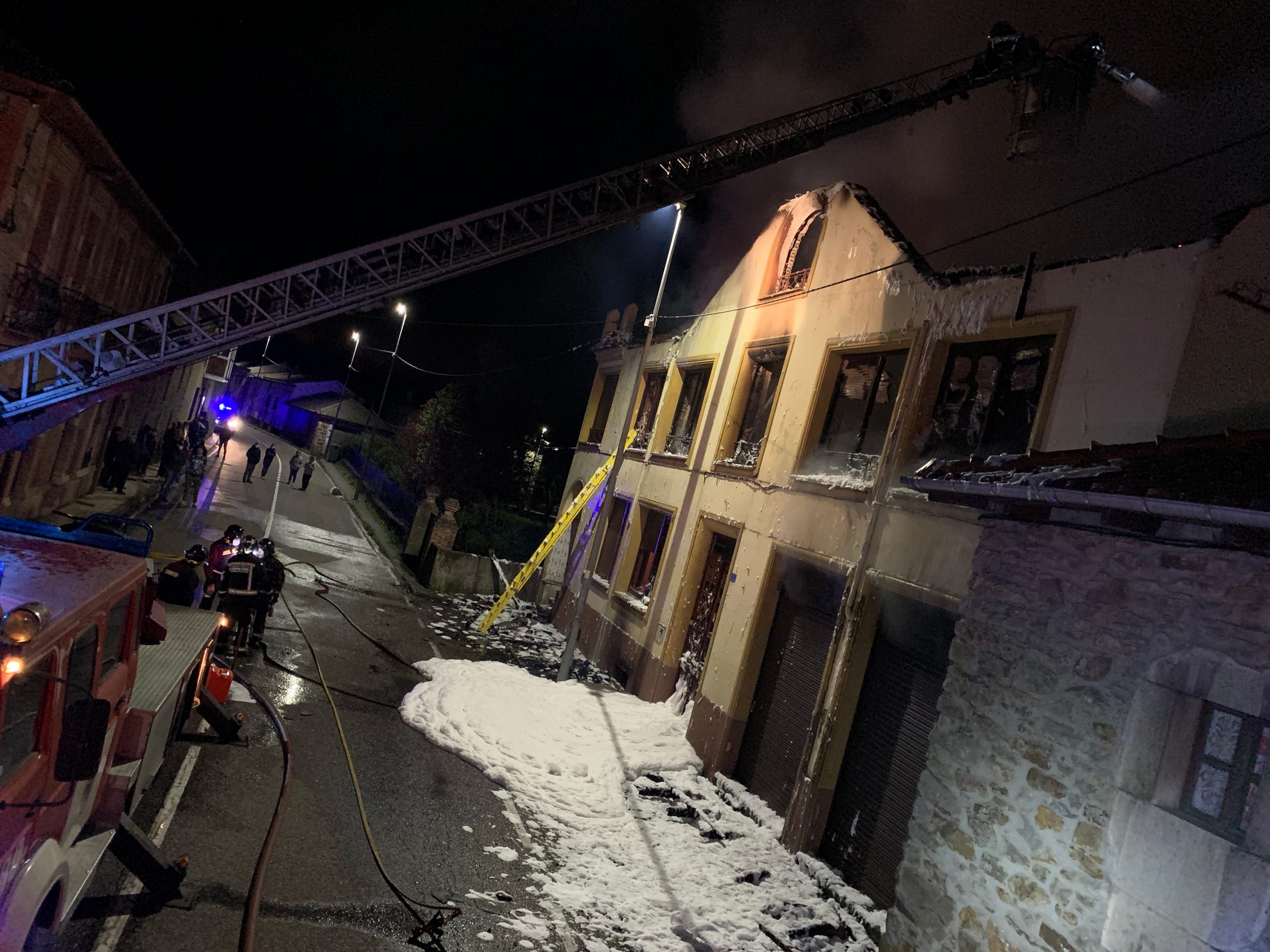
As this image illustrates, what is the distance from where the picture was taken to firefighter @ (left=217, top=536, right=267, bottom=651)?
9.98 m

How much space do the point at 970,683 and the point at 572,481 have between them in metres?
17.1

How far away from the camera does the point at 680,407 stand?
1725 centimetres

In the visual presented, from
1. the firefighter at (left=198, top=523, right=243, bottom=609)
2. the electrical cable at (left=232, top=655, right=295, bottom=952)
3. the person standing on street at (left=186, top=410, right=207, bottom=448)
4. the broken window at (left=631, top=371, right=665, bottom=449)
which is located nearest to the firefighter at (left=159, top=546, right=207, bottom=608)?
the electrical cable at (left=232, top=655, right=295, bottom=952)

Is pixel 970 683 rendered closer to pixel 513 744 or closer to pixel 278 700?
pixel 513 744

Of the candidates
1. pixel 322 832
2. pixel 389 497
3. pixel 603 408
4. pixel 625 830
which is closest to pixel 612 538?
pixel 603 408

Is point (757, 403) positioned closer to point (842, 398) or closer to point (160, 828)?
point (842, 398)

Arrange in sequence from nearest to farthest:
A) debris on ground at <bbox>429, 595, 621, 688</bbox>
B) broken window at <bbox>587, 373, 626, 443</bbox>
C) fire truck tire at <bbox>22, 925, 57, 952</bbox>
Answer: fire truck tire at <bbox>22, 925, 57, 952</bbox> → debris on ground at <bbox>429, 595, 621, 688</bbox> → broken window at <bbox>587, 373, 626, 443</bbox>

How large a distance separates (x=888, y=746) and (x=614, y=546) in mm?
10846

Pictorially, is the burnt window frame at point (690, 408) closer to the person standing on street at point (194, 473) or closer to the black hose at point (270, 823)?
the black hose at point (270, 823)

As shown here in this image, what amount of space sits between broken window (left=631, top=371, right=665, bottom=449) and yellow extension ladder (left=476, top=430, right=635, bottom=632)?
0.24 m

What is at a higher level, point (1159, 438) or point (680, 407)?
point (680, 407)

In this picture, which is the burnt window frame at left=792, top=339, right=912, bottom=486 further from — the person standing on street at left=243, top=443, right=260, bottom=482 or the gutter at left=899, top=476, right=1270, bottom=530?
the person standing on street at left=243, top=443, right=260, bottom=482

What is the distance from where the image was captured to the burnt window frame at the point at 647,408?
17828mm

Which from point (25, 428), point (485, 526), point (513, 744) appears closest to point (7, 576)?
point (513, 744)
